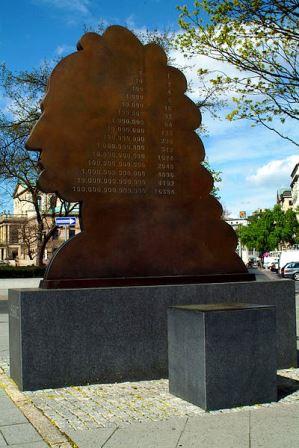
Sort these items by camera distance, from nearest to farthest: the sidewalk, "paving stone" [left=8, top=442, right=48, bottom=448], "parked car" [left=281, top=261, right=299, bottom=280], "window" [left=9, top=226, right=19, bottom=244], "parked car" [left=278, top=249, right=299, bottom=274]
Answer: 1. "paving stone" [left=8, top=442, right=48, bottom=448]
2. the sidewalk
3. "parked car" [left=281, top=261, right=299, bottom=280]
4. "parked car" [left=278, top=249, right=299, bottom=274]
5. "window" [left=9, top=226, right=19, bottom=244]

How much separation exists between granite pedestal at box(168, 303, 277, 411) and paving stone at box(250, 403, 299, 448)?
1.14 feet

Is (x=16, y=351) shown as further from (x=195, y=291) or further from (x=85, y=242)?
(x=195, y=291)

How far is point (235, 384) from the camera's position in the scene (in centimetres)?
645

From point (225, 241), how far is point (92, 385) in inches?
119

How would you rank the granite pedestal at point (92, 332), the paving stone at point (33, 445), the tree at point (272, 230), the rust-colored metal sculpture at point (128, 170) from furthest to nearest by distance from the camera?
the tree at point (272, 230)
the rust-colored metal sculpture at point (128, 170)
the granite pedestal at point (92, 332)
the paving stone at point (33, 445)

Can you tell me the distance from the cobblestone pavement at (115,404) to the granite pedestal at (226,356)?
137mm

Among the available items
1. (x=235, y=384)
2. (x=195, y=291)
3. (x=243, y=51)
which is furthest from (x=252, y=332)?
(x=243, y=51)

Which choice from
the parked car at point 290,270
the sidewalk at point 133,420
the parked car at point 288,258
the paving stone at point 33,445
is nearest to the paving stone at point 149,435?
the sidewalk at point 133,420

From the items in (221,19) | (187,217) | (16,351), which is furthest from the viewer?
(221,19)

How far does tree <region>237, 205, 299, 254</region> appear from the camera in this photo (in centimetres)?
10044

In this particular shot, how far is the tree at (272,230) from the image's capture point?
10044 cm

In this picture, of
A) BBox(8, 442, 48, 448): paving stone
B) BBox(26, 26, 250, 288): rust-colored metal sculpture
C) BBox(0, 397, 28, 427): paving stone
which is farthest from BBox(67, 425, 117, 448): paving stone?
BBox(26, 26, 250, 288): rust-colored metal sculpture

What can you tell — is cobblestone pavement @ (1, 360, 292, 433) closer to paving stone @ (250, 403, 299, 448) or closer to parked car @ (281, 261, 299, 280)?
paving stone @ (250, 403, 299, 448)

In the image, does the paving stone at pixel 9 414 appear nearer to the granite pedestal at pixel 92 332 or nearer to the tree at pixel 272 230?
the granite pedestal at pixel 92 332
